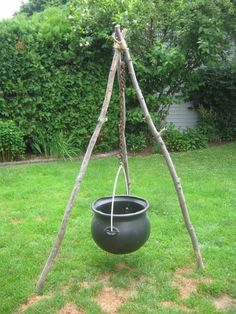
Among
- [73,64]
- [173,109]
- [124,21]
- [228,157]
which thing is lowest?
[228,157]

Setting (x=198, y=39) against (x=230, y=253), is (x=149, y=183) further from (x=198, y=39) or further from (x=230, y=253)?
(x=198, y=39)

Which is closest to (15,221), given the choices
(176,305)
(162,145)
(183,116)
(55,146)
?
(162,145)

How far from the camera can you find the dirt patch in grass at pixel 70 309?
9.46ft

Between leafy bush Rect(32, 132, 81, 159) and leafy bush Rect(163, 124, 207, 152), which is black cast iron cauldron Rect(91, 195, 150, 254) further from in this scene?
leafy bush Rect(163, 124, 207, 152)

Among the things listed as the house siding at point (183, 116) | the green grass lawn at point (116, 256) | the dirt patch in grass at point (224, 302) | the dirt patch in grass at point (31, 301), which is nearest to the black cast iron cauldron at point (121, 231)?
the green grass lawn at point (116, 256)

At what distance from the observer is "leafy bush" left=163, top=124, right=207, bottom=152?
8.64 m

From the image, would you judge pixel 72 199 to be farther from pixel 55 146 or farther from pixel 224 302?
pixel 55 146

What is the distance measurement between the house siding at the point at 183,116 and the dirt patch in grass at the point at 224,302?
24.7 feet

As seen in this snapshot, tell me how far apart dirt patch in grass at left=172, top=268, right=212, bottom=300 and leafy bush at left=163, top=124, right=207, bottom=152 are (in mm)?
5336

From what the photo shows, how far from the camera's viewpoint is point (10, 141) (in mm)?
7316

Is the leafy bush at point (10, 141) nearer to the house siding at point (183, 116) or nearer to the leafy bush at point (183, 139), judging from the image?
the leafy bush at point (183, 139)

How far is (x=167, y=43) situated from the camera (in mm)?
8516

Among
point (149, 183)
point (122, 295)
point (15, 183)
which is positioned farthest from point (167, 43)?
point (122, 295)

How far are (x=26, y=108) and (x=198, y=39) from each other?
345 centimetres
